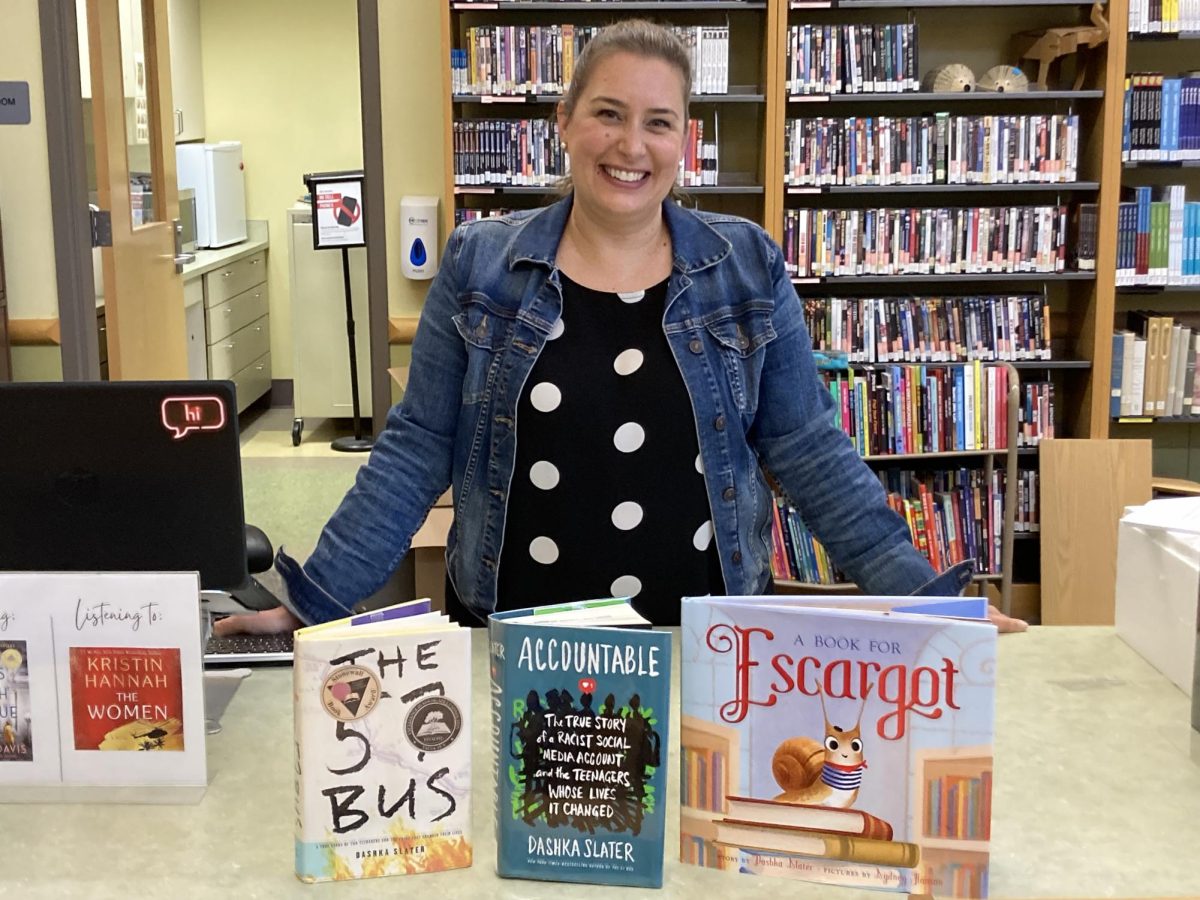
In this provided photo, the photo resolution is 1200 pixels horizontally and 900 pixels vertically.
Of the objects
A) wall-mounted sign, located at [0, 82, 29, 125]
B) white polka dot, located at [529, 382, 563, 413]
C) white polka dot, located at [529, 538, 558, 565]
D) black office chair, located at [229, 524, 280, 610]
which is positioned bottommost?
black office chair, located at [229, 524, 280, 610]

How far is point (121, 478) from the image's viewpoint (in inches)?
57.4

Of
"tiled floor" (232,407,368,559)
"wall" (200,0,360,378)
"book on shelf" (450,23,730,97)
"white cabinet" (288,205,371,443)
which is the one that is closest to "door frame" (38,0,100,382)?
"tiled floor" (232,407,368,559)

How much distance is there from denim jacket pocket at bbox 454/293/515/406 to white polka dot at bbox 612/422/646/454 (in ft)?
0.60

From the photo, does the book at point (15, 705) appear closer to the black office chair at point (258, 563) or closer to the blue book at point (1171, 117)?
the black office chair at point (258, 563)

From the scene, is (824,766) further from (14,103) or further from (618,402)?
(14,103)

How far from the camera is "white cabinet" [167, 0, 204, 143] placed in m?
6.59

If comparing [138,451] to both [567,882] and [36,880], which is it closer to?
[36,880]

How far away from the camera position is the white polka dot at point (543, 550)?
1796mm

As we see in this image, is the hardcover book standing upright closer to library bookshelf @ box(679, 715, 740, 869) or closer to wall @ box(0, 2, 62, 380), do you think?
library bookshelf @ box(679, 715, 740, 869)

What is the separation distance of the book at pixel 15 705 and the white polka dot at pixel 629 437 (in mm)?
→ 768

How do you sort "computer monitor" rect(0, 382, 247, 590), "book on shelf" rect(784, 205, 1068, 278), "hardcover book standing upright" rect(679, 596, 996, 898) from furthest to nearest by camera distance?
"book on shelf" rect(784, 205, 1068, 278), "computer monitor" rect(0, 382, 247, 590), "hardcover book standing upright" rect(679, 596, 996, 898)

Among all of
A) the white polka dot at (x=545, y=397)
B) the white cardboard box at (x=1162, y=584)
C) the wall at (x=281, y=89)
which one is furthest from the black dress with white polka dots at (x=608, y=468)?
the wall at (x=281, y=89)

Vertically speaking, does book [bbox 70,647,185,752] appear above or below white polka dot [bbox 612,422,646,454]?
below

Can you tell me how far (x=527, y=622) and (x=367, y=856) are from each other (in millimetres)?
257
